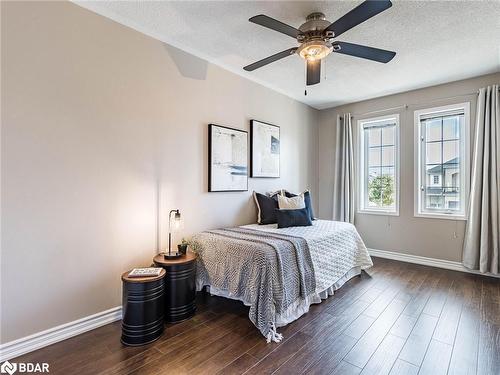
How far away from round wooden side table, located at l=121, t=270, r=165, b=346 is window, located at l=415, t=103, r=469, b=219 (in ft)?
13.0

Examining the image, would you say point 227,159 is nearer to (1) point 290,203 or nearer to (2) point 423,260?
(1) point 290,203

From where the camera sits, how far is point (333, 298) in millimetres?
2793

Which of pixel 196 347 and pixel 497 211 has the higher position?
pixel 497 211

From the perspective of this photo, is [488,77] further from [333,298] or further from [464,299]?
[333,298]

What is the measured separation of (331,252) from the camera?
2.83 m

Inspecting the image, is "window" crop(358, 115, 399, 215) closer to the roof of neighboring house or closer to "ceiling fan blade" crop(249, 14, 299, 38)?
the roof of neighboring house

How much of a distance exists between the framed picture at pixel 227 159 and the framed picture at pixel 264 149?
0.17 m

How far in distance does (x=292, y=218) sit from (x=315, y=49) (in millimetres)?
1880

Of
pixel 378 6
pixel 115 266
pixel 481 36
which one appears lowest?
pixel 115 266

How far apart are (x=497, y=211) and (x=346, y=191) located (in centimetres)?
194

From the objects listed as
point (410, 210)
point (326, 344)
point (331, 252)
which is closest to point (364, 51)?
point (331, 252)

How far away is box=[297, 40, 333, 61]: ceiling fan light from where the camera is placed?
207 centimetres

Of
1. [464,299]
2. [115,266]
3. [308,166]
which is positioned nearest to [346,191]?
[308,166]

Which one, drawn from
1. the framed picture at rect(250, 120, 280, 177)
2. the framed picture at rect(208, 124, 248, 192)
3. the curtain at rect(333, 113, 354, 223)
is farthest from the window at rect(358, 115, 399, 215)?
the framed picture at rect(208, 124, 248, 192)
